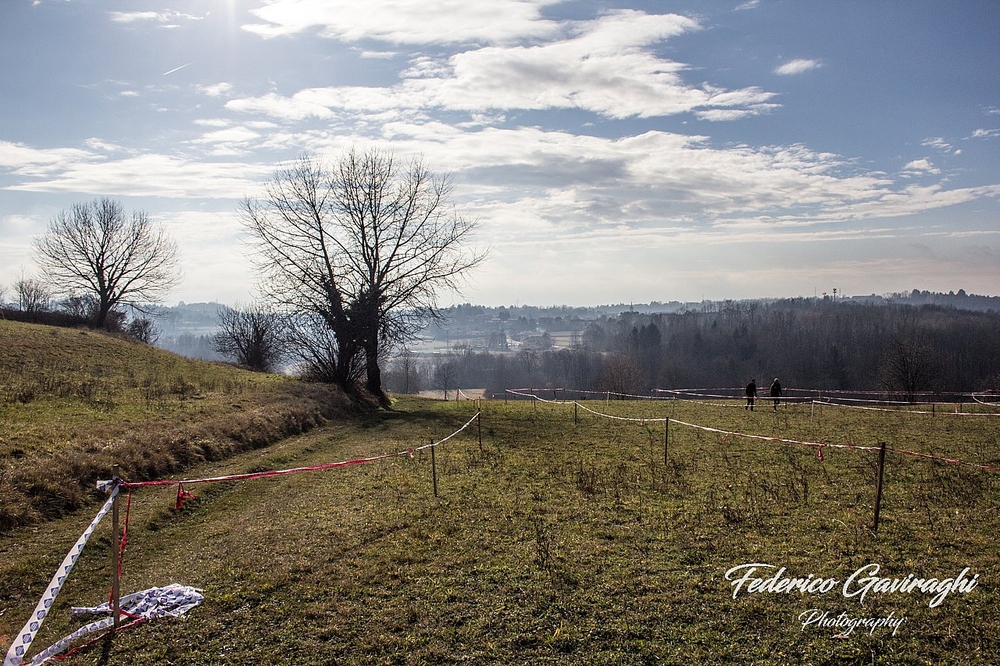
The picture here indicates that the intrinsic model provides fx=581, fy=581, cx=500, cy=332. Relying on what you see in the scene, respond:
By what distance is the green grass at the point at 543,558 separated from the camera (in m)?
5.98

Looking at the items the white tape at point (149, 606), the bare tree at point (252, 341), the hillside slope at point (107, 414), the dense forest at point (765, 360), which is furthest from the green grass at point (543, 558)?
the dense forest at point (765, 360)

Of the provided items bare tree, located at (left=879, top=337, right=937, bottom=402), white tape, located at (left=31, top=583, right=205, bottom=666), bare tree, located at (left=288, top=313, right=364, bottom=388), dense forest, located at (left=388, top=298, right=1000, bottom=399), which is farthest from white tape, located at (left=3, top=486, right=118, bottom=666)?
dense forest, located at (left=388, top=298, right=1000, bottom=399)

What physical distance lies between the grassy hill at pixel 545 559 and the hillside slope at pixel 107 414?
971 millimetres

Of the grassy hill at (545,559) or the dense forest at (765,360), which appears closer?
the grassy hill at (545,559)

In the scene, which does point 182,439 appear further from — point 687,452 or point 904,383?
point 904,383

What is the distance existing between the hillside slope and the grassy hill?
38.2 inches

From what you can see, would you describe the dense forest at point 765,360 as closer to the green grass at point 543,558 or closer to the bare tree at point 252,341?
the bare tree at point 252,341

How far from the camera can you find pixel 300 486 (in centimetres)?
1350

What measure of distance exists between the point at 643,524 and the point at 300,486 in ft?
26.3

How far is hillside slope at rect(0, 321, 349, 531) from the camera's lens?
1130cm

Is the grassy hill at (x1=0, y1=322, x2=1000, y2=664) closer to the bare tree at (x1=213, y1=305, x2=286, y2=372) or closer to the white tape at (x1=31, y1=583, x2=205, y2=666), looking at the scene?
the white tape at (x1=31, y1=583, x2=205, y2=666)

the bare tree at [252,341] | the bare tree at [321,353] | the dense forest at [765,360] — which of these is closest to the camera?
the bare tree at [321,353]

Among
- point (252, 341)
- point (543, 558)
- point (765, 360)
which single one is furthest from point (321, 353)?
point (765, 360)

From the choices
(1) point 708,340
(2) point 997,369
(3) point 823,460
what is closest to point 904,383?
(3) point 823,460
